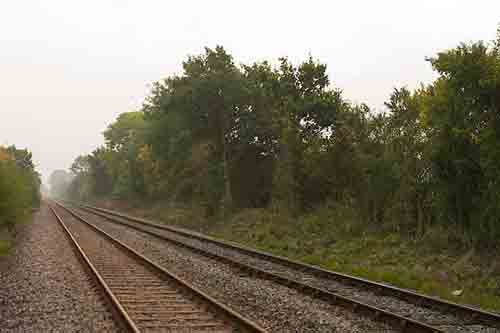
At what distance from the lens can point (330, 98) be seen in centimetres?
2825

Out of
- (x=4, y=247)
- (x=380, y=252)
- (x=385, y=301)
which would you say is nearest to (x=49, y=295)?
(x=385, y=301)

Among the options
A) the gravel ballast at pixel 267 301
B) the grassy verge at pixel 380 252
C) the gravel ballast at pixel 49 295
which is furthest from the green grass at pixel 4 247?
the grassy verge at pixel 380 252

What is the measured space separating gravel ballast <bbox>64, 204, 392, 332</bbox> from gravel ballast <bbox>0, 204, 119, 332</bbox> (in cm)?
262

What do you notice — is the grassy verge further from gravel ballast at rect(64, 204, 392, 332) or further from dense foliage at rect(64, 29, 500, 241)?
gravel ballast at rect(64, 204, 392, 332)

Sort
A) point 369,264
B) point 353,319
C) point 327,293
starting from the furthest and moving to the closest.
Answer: point 369,264 < point 327,293 < point 353,319

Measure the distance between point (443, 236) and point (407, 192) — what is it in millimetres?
3104

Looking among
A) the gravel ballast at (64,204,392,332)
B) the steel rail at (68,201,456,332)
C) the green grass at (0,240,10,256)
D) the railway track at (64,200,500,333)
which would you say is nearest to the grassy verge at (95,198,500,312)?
the railway track at (64,200,500,333)

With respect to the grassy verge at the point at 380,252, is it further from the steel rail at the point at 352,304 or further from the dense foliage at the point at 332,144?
the steel rail at the point at 352,304

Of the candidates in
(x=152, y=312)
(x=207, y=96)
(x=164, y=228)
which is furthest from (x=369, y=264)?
(x=207, y=96)

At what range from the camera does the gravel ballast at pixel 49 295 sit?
855 centimetres

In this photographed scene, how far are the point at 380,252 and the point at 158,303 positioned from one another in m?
9.73

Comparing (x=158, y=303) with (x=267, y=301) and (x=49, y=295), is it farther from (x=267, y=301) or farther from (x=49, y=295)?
(x=49, y=295)

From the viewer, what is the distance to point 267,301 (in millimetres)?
10469

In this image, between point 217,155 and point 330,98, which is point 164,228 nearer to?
point 217,155
